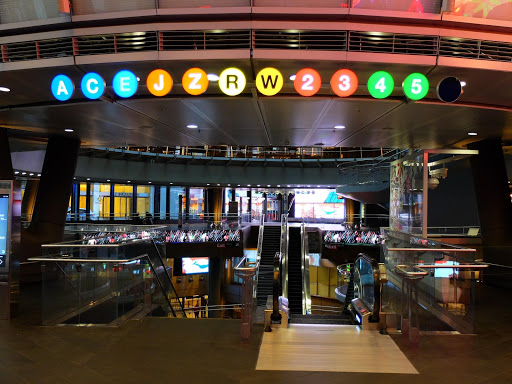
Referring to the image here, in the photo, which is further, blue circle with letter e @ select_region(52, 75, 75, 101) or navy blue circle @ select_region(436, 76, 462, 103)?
blue circle with letter e @ select_region(52, 75, 75, 101)

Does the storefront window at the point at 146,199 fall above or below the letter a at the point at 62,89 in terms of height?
below

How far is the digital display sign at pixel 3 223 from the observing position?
675 cm

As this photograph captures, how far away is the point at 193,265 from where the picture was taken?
29.8 metres

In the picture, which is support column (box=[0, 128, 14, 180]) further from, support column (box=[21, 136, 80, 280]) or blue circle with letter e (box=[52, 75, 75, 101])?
blue circle with letter e (box=[52, 75, 75, 101])

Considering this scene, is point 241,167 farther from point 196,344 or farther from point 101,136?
point 196,344

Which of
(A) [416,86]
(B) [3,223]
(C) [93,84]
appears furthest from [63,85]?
(A) [416,86]

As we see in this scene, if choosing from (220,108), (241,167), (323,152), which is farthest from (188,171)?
(220,108)

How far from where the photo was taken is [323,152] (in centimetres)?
2938

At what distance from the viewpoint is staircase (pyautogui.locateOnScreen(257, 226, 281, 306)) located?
14387 mm

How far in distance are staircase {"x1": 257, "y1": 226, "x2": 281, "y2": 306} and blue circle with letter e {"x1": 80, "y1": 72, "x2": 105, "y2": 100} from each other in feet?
23.3

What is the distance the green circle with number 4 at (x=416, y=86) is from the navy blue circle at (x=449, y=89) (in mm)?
A: 250

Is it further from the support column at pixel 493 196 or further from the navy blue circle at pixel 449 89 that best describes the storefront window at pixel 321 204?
the navy blue circle at pixel 449 89

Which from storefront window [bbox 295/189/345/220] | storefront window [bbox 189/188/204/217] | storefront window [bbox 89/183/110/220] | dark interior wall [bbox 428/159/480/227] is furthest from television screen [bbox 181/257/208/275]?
storefront window [bbox 295/189/345/220]

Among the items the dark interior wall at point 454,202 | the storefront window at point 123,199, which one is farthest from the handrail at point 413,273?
the storefront window at point 123,199
